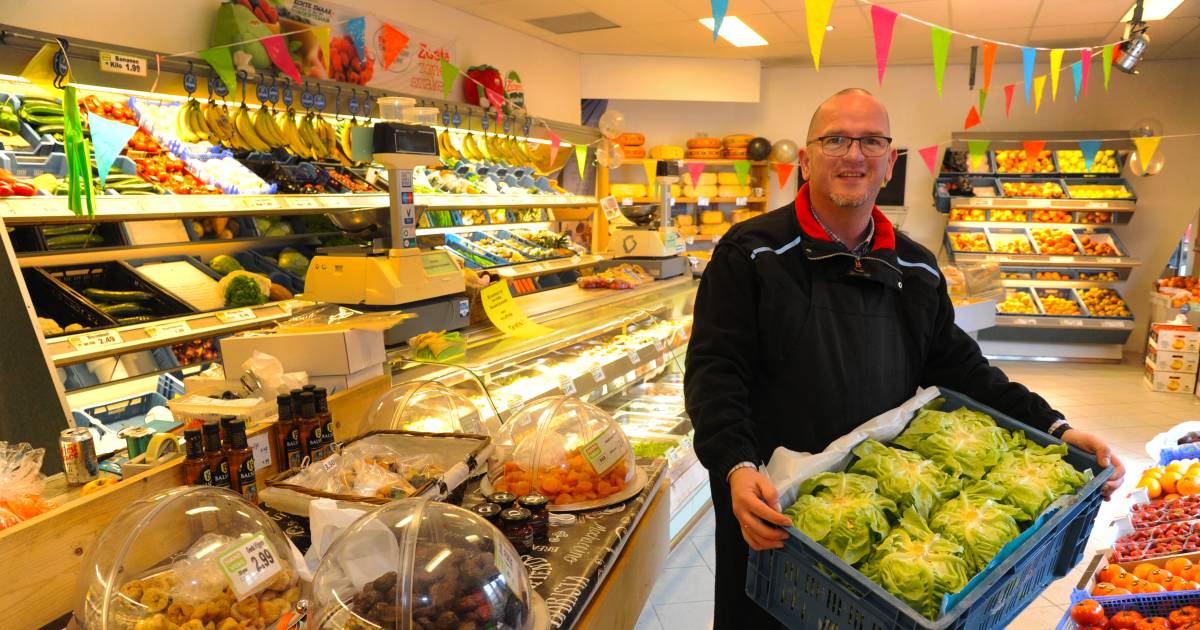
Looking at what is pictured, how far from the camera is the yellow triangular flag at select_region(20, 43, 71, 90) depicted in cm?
347

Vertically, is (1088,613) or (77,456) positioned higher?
(77,456)

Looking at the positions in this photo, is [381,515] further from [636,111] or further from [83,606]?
[636,111]

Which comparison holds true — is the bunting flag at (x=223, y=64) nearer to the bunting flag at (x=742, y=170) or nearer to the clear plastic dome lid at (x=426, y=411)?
the clear plastic dome lid at (x=426, y=411)

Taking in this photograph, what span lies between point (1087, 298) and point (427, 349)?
9110 millimetres

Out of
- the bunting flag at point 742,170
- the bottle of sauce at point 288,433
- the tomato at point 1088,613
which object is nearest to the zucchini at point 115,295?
the bottle of sauce at point 288,433

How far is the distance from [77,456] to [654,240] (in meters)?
4.18

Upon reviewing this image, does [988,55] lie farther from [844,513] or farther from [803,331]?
[844,513]

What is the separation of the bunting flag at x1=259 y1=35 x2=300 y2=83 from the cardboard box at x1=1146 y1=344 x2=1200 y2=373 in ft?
27.4

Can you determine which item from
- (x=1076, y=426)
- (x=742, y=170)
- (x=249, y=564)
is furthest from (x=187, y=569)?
(x=742, y=170)

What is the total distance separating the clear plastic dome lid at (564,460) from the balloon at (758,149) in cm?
837

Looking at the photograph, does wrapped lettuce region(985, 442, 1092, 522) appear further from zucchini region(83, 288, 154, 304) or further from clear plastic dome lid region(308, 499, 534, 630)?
zucchini region(83, 288, 154, 304)

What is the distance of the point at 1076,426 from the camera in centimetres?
605

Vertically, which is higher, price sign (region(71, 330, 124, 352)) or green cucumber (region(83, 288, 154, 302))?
green cucumber (region(83, 288, 154, 302))

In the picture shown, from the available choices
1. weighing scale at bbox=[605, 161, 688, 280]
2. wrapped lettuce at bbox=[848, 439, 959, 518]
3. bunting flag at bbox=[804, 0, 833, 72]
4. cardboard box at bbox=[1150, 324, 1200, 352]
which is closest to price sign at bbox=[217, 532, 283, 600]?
wrapped lettuce at bbox=[848, 439, 959, 518]
